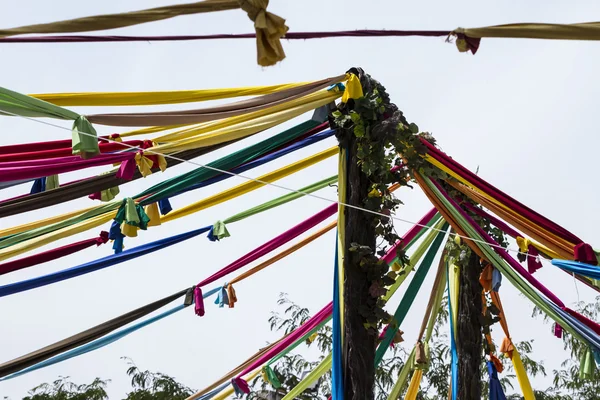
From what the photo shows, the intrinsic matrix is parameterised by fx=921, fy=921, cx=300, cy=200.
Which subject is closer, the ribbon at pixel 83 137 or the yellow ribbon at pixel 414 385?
the ribbon at pixel 83 137

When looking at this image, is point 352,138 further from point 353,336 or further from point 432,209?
point 432,209

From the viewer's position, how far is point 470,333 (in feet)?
21.8

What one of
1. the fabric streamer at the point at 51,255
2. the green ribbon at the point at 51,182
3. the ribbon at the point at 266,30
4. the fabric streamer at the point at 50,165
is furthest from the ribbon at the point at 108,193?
the ribbon at the point at 266,30

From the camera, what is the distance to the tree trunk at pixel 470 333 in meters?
6.51

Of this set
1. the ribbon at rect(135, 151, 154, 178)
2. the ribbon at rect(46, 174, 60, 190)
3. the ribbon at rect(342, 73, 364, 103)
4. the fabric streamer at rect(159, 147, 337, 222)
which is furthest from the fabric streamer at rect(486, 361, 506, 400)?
the ribbon at rect(46, 174, 60, 190)

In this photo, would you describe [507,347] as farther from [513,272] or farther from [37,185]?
[37,185]

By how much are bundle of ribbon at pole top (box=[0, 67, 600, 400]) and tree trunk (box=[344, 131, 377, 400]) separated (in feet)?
0.18

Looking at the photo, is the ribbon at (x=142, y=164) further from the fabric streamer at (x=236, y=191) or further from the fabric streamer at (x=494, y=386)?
the fabric streamer at (x=494, y=386)

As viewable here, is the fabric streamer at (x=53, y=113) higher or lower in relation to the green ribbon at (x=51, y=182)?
lower

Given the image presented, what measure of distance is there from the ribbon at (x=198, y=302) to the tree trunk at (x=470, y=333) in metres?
1.90

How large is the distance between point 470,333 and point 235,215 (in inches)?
77.4

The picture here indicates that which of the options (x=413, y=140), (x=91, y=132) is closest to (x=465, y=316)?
(x=413, y=140)

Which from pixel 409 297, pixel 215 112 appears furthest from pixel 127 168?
pixel 409 297

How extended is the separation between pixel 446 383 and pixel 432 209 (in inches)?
152
